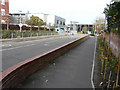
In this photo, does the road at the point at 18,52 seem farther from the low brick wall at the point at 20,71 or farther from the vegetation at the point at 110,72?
the vegetation at the point at 110,72

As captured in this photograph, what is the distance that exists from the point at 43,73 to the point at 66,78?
1.05 m

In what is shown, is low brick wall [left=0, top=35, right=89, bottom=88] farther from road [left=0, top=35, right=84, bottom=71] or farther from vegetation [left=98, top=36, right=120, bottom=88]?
vegetation [left=98, top=36, right=120, bottom=88]

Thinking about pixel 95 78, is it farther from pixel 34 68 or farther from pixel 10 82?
pixel 10 82

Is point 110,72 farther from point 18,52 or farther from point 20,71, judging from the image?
point 18,52

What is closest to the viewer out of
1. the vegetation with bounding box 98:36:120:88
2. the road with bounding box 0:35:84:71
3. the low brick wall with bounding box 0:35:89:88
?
the low brick wall with bounding box 0:35:89:88

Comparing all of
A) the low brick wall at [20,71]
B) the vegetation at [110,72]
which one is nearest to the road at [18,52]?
the low brick wall at [20,71]

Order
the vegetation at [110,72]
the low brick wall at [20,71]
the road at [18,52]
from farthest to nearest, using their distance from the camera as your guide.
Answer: the road at [18,52] → the vegetation at [110,72] → the low brick wall at [20,71]

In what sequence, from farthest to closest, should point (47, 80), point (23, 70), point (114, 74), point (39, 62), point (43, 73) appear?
point (39, 62)
point (43, 73)
point (114, 74)
point (47, 80)
point (23, 70)

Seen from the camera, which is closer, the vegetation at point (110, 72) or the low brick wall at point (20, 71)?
the low brick wall at point (20, 71)

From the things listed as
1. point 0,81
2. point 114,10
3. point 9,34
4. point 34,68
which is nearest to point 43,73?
point 34,68

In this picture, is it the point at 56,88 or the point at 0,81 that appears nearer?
the point at 0,81

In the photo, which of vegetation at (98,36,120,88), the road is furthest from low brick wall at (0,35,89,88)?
vegetation at (98,36,120,88)

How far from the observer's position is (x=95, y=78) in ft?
16.8

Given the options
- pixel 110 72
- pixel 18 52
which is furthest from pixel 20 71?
pixel 18 52
